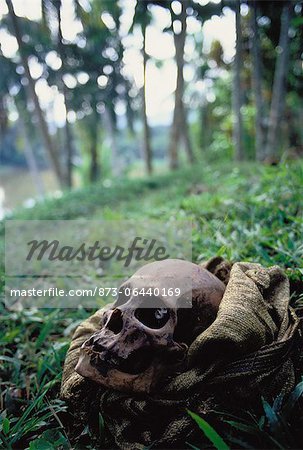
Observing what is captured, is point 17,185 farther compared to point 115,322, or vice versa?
point 17,185

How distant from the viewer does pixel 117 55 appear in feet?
48.0

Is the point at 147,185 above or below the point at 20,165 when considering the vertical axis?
above

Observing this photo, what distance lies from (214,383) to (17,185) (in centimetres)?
2892

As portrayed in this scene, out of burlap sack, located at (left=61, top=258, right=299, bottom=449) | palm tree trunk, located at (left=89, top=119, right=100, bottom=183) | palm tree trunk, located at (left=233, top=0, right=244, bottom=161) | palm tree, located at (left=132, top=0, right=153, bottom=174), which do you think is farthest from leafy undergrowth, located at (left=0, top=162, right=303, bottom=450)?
palm tree trunk, located at (left=89, top=119, right=100, bottom=183)

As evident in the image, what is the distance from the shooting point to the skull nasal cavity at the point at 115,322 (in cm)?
151

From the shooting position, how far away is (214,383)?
1.38 meters

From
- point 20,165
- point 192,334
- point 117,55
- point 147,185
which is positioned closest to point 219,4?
point 147,185

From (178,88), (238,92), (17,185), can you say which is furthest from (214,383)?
(17,185)

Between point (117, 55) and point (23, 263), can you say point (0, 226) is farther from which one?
point (117, 55)

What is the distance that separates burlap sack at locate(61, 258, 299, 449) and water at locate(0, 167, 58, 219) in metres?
21.6

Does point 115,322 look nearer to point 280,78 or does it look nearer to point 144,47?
point 280,78

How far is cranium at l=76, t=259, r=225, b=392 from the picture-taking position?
4.54 ft

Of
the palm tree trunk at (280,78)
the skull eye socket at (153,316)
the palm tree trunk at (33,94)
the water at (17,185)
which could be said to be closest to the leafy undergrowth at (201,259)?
the skull eye socket at (153,316)

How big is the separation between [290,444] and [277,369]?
0.29 meters
